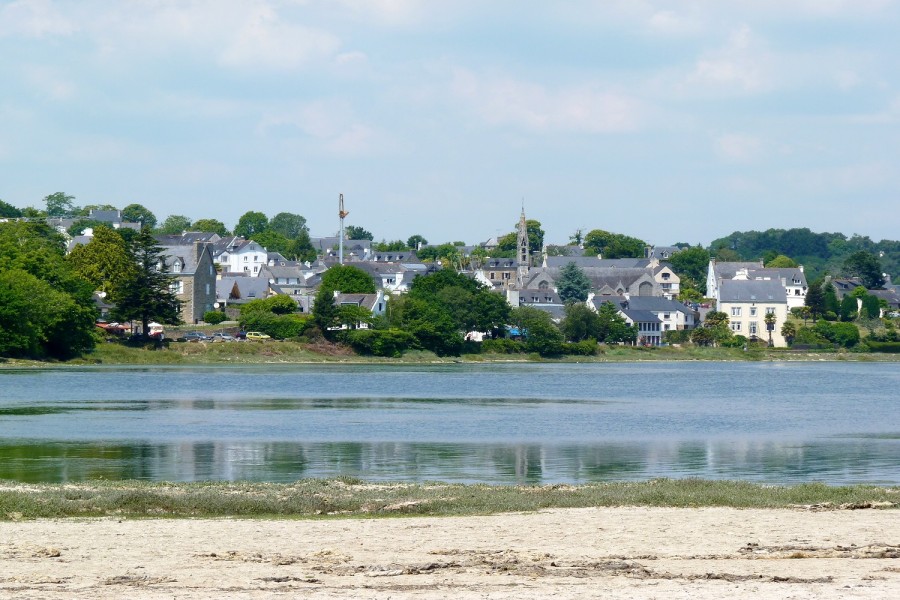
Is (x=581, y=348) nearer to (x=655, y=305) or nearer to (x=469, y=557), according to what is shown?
(x=655, y=305)

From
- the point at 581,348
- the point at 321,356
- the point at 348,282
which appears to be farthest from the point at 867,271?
the point at 321,356

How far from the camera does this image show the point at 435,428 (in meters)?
43.1

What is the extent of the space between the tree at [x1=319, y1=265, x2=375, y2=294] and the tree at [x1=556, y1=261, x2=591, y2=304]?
1435 inches

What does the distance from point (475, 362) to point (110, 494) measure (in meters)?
91.1

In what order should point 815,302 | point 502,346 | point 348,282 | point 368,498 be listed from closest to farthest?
point 368,498
point 502,346
point 348,282
point 815,302

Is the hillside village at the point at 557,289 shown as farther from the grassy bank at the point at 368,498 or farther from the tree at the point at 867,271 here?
the grassy bank at the point at 368,498

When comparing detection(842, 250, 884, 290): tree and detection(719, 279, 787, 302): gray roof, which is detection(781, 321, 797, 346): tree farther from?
detection(842, 250, 884, 290): tree

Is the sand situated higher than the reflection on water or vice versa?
the sand

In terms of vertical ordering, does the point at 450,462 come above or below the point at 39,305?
below

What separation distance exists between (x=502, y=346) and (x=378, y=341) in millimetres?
13884

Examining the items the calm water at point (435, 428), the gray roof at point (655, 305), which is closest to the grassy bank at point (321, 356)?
the calm water at point (435, 428)

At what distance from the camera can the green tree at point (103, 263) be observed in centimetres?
11112

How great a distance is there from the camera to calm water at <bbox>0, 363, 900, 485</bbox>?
29.9 meters

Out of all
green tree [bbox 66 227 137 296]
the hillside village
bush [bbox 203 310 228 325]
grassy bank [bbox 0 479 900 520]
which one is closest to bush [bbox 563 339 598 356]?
the hillside village
